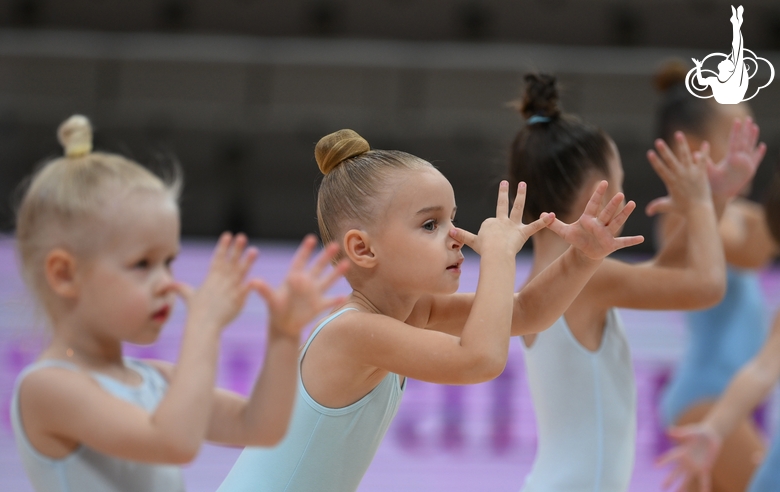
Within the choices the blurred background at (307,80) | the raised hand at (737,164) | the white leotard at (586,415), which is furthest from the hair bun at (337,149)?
the blurred background at (307,80)

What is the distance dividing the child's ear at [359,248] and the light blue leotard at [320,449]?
13 centimetres

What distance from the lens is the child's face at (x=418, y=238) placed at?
178 centimetres

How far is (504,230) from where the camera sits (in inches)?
68.5

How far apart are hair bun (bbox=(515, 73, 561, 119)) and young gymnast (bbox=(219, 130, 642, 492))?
0.58 metres

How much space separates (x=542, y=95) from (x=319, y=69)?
24.3 feet

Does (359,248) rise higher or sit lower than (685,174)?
lower

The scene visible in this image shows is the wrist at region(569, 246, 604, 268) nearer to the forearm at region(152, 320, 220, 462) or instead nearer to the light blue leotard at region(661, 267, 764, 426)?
the forearm at region(152, 320, 220, 462)

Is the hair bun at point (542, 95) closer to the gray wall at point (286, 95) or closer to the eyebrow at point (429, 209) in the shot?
the eyebrow at point (429, 209)

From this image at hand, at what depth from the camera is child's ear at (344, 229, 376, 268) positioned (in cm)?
181

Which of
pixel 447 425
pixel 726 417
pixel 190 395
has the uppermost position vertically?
pixel 190 395

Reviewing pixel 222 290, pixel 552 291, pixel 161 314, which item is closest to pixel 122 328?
pixel 161 314

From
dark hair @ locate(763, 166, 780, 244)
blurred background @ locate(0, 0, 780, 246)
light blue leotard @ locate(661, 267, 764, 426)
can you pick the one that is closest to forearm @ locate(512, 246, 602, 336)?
dark hair @ locate(763, 166, 780, 244)

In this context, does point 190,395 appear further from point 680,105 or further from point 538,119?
point 680,105

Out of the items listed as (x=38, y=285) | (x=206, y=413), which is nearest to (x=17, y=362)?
(x=38, y=285)
